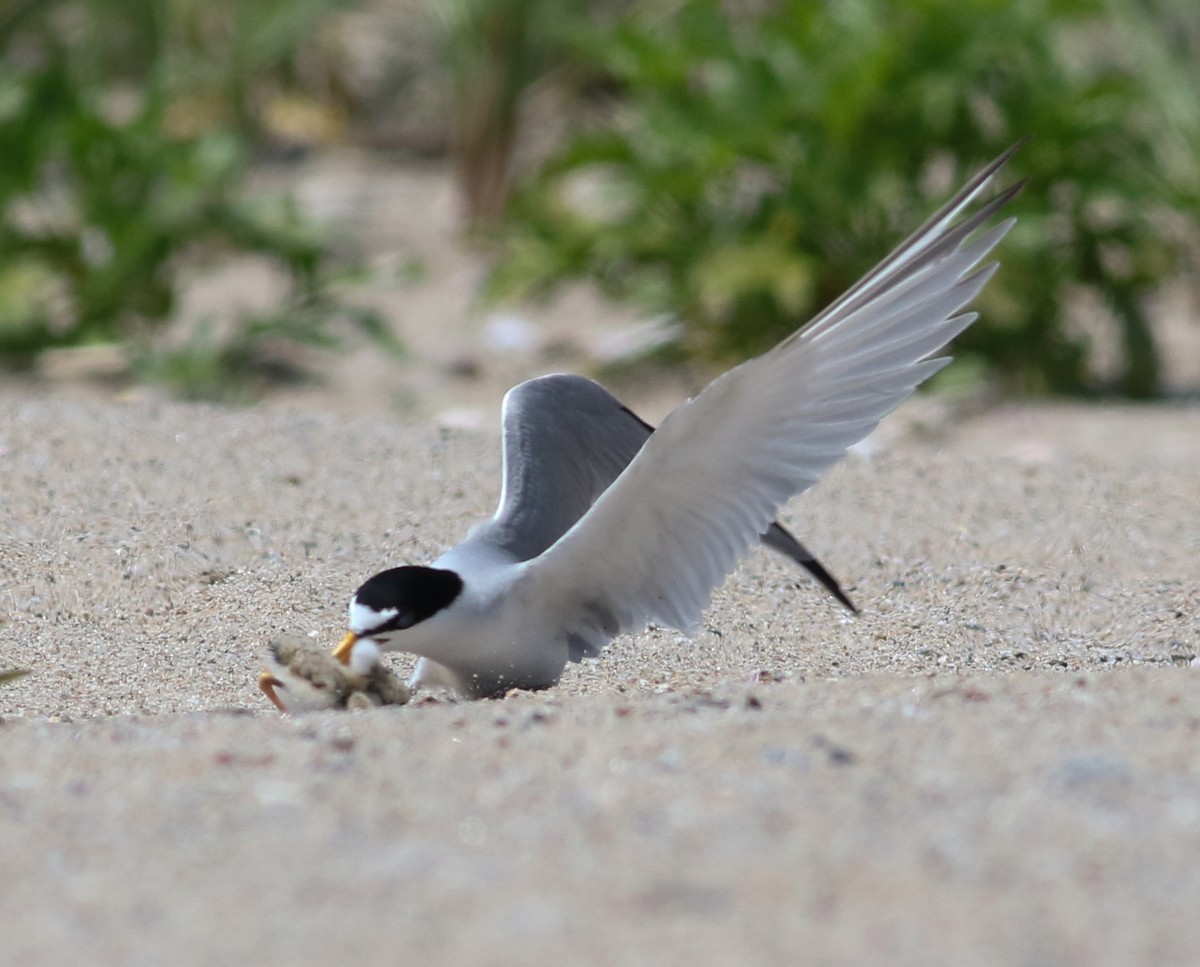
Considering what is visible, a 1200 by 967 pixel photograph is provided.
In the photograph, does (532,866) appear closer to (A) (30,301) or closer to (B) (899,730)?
(B) (899,730)

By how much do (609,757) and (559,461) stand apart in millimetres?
1145

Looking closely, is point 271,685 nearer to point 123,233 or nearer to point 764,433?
point 764,433

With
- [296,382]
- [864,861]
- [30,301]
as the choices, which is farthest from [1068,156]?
[864,861]

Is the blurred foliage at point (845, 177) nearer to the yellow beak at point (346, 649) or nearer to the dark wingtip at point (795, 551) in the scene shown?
the dark wingtip at point (795, 551)

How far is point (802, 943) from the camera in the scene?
181 cm

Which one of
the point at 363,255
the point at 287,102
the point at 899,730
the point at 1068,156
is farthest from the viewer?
the point at 287,102

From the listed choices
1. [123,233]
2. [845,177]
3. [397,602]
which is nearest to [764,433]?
[397,602]

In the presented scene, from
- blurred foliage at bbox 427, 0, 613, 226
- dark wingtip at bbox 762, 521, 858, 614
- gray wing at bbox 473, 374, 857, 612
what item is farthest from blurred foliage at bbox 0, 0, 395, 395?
dark wingtip at bbox 762, 521, 858, 614

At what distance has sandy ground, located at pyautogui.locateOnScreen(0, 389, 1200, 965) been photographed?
1.86 meters

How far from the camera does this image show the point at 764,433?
2965 mm

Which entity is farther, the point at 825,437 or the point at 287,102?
the point at 287,102

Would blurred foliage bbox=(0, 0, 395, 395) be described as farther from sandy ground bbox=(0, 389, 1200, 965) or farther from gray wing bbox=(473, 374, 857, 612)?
gray wing bbox=(473, 374, 857, 612)

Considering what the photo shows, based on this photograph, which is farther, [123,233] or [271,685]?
[123,233]

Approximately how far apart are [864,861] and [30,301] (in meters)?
5.44
